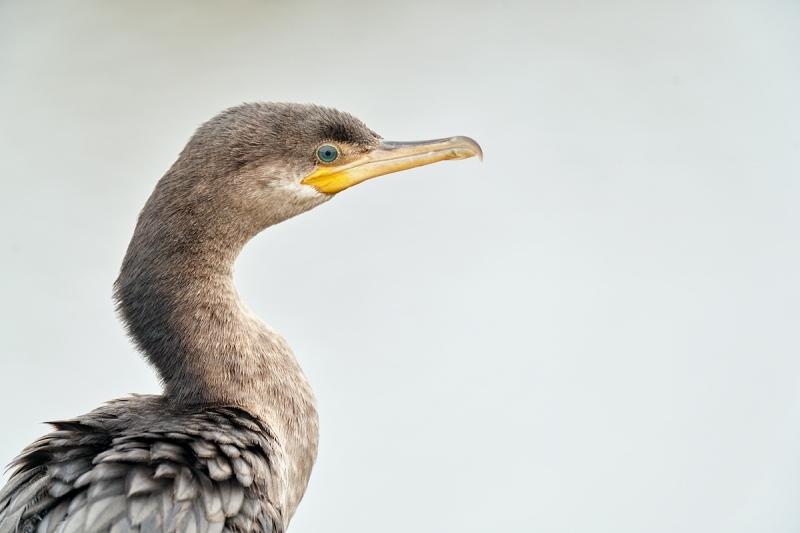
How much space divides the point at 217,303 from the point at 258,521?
440 millimetres

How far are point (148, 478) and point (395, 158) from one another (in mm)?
812

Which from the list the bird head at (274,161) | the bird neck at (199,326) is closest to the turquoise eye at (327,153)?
the bird head at (274,161)

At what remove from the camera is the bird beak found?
5.73 ft

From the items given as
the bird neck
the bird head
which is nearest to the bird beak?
the bird head

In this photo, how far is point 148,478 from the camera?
4.54ft

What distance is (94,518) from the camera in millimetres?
1318

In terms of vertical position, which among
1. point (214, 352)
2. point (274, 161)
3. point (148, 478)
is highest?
point (274, 161)

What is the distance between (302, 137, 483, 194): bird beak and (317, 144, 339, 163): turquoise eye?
22 millimetres

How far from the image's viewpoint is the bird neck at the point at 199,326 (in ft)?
5.28

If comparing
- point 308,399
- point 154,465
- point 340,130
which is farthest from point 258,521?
point 340,130

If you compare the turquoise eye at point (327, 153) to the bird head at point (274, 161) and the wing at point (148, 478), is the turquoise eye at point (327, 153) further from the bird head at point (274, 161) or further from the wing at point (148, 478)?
the wing at point (148, 478)

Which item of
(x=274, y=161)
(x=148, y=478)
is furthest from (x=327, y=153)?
(x=148, y=478)

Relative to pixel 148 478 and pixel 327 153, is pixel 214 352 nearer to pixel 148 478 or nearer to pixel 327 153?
pixel 148 478

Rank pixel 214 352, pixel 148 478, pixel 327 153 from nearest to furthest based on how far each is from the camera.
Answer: pixel 148 478, pixel 214 352, pixel 327 153
